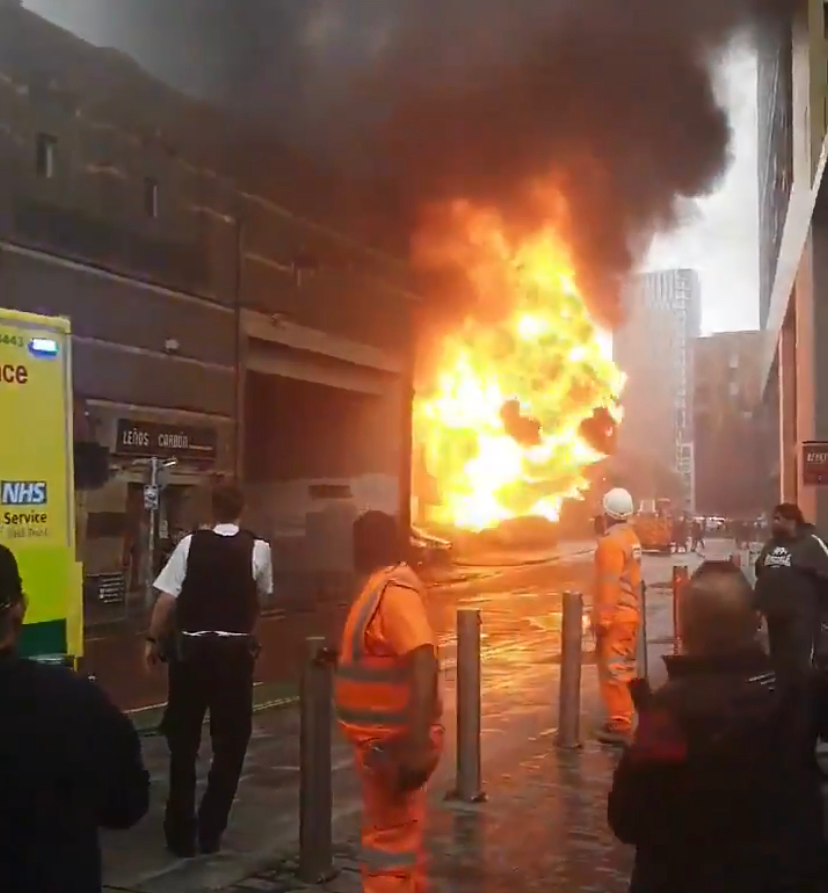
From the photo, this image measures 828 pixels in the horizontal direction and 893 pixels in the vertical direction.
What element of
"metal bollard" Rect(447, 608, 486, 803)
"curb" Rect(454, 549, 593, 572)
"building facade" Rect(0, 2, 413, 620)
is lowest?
"curb" Rect(454, 549, 593, 572)

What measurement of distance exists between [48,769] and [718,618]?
115 centimetres

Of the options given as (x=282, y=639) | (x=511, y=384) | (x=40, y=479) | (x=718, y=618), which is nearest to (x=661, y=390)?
(x=511, y=384)

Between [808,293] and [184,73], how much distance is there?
1070 centimetres

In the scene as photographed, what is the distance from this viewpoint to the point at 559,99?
43.2 feet

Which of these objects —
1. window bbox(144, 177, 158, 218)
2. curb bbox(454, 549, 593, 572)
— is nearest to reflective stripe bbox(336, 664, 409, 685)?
window bbox(144, 177, 158, 218)

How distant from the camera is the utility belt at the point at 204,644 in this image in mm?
4430

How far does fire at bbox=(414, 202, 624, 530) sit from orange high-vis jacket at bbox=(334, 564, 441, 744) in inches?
481

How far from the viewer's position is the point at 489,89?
13.1 meters

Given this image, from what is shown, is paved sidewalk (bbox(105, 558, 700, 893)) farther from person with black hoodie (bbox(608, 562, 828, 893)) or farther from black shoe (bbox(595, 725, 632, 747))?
person with black hoodie (bbox(608, 562, 828, 893))

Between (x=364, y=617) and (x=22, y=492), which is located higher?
(x=22, y=492)

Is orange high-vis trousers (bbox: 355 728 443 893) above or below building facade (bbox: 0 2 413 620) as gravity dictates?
below

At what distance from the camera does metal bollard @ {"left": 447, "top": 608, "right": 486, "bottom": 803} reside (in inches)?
215

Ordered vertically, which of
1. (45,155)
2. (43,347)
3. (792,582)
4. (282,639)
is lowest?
(282,639)

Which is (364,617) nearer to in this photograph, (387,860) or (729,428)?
(387,860)
